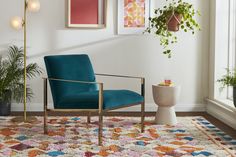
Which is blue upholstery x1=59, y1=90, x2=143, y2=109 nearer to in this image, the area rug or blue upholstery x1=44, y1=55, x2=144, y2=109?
blue upholstery x1=44, y1=55, x2=144, y2=109

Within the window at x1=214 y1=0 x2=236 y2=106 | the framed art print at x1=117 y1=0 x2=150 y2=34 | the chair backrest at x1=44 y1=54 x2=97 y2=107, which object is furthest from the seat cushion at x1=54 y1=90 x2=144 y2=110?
the window at x1=214 y1=0 x2=236 y2=106

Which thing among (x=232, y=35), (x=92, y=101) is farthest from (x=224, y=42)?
(x=92, y=101)

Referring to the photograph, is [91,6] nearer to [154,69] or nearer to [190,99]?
[154,69]

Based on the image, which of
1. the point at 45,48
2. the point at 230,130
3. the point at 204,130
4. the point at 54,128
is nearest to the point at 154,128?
the point at 204,130

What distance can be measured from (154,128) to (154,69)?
1310 mm

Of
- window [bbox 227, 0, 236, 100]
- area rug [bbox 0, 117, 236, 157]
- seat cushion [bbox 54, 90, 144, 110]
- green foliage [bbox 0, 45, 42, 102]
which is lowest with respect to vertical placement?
area rug [bbox 0, 117, 236, 157]

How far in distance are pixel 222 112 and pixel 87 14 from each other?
7.15ft

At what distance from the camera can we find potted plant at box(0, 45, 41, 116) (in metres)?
4.95

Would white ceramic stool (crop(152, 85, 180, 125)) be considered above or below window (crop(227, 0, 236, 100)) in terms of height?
below

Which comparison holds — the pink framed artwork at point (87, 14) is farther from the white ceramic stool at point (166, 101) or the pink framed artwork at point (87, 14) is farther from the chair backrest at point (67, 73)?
the white ceramic stool at point (166, 101)

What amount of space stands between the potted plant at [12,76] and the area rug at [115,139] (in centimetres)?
36

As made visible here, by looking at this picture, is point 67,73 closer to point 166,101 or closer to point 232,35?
point 166,101

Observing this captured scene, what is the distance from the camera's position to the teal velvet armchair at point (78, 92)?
3.70 meters

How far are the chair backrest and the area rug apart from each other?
1.40 ft
